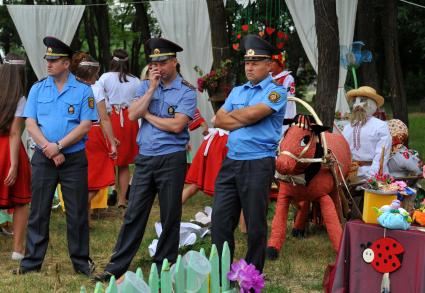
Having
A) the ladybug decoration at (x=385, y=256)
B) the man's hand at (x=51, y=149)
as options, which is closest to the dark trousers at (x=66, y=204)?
the man's hand at (x=51, y=149)

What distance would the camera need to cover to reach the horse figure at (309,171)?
18.8 feet

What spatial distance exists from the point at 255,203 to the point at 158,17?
299 inches

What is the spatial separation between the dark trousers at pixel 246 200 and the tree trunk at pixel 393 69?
7.92 m

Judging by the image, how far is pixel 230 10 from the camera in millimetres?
17609

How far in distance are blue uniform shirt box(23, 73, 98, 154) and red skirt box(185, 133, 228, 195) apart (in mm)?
2208

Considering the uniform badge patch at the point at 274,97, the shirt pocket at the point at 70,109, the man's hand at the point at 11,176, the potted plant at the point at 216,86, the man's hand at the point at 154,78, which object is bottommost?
the man's hand at the point at 11,176

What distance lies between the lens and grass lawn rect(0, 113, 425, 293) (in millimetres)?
5433

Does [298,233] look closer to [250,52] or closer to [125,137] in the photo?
[125,137]

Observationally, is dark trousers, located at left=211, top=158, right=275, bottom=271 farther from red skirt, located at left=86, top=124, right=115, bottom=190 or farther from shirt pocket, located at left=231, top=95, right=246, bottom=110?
red skirt, located at left=86, top=124, right=115, bottom=190

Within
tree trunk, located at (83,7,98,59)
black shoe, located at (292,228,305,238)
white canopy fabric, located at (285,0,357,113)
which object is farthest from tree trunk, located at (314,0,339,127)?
tree trunk, located at (83,7,98,59)

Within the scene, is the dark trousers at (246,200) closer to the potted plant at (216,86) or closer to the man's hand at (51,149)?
the man's hand at (51,149)

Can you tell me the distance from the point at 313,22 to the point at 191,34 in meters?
2.17

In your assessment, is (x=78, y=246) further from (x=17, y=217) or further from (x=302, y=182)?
(x=302, y=182)

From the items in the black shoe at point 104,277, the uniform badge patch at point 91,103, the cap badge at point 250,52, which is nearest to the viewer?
the cap badge at point 250,52
